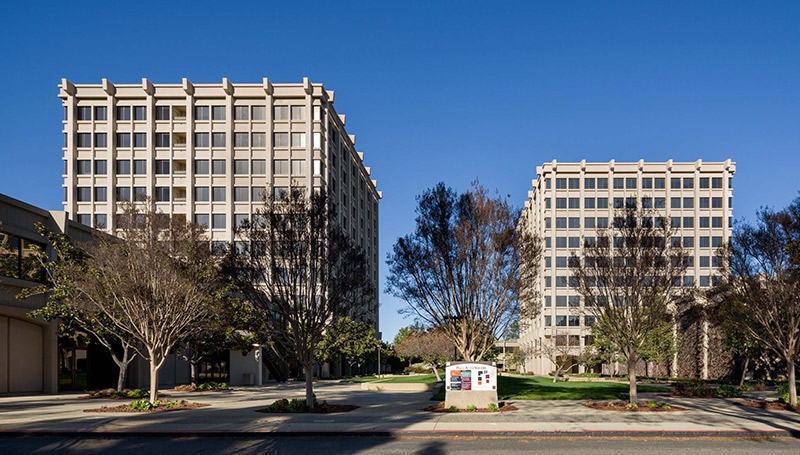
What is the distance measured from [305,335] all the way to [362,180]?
84.4 meters

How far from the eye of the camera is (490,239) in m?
29.1

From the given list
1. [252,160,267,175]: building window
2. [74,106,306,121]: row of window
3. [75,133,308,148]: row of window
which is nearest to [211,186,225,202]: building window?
[252,160,267,175]: building window

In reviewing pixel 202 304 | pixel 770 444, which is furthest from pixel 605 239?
pixel 202 304

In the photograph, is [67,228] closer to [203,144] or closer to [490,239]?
[490,239]

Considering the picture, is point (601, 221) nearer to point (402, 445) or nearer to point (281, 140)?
point (281, 140)

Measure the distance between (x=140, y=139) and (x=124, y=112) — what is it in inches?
147

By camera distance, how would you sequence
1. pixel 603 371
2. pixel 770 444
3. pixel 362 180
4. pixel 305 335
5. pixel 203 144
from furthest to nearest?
pixel 362 180 < pixel 603 371 < pixel 203 144 < pixel 305 335 < pixel 770 444

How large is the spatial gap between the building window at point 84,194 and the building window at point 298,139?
2454cm

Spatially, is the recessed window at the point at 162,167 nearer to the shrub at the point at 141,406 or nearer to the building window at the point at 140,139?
the building window at the point at 140,139

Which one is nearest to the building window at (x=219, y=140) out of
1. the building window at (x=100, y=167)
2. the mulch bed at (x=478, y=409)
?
the building window at (x=100, y=167)

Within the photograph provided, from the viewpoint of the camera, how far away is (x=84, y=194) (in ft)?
267

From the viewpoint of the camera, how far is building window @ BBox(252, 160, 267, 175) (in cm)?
8181

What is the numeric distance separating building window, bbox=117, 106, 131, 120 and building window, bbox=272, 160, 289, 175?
60.2 feet

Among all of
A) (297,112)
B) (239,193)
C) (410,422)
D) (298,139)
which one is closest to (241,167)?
(239,193)
